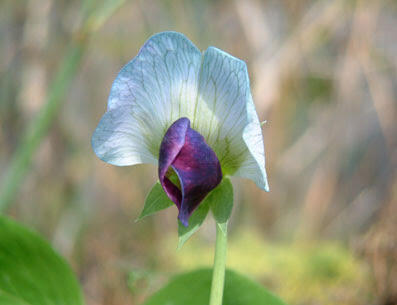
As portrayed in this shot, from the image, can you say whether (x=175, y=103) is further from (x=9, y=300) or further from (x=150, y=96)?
(x=9, y=300)

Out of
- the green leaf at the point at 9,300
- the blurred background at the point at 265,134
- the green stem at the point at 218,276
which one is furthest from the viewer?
the blurred background at the point at 265,134

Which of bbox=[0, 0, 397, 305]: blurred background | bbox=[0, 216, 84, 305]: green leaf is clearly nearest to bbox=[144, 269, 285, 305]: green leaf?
bbox=[0, 216, 84, 305]: green leaf

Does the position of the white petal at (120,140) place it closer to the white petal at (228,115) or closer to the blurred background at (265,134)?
the white petal at (228,115)

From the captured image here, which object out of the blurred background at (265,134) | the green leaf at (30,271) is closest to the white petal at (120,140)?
the green leaf at (30,271)

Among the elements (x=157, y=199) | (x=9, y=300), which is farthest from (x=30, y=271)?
(x=157, y=199)

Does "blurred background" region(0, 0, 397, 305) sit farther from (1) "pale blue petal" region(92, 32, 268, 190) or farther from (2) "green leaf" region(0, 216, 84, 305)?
(1) "pale blue petal" region(92, 32, 268, 190)

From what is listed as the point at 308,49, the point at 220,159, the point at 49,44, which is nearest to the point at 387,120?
the point at 308,49

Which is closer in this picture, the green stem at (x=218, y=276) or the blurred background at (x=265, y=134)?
the green stem at (x=218, y=276)
